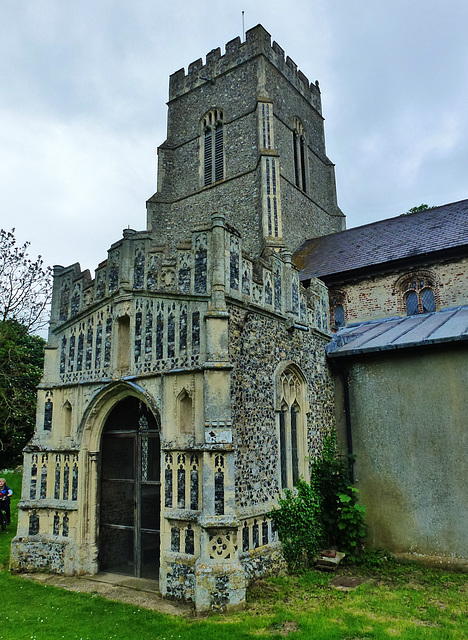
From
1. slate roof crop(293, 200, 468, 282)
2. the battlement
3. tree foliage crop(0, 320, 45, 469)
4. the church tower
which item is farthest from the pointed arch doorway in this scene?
the battlement

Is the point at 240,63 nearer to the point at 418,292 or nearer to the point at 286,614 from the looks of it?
the point at 418,292

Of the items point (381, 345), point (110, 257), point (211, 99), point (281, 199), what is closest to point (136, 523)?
point (110, 257)

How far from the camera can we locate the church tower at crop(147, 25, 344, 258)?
20.2m

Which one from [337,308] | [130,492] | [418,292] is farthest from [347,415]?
[418,292]

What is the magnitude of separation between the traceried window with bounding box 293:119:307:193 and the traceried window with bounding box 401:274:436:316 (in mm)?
10083

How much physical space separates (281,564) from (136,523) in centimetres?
291

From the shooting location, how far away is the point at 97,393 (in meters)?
9.52

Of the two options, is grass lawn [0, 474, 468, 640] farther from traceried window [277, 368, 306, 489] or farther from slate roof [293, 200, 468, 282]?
slate roof [293, 200, 468, 282]

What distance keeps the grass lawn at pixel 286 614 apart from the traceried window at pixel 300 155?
60.8 feet

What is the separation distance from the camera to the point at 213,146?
22.8 meters

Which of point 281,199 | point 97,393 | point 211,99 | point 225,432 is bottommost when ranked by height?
point 225,432

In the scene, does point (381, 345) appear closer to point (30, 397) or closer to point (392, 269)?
point (392, 269)

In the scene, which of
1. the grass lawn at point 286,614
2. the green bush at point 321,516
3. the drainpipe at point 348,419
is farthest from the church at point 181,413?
the grass lawn at point 286,614

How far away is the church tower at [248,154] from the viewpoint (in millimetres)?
20234
